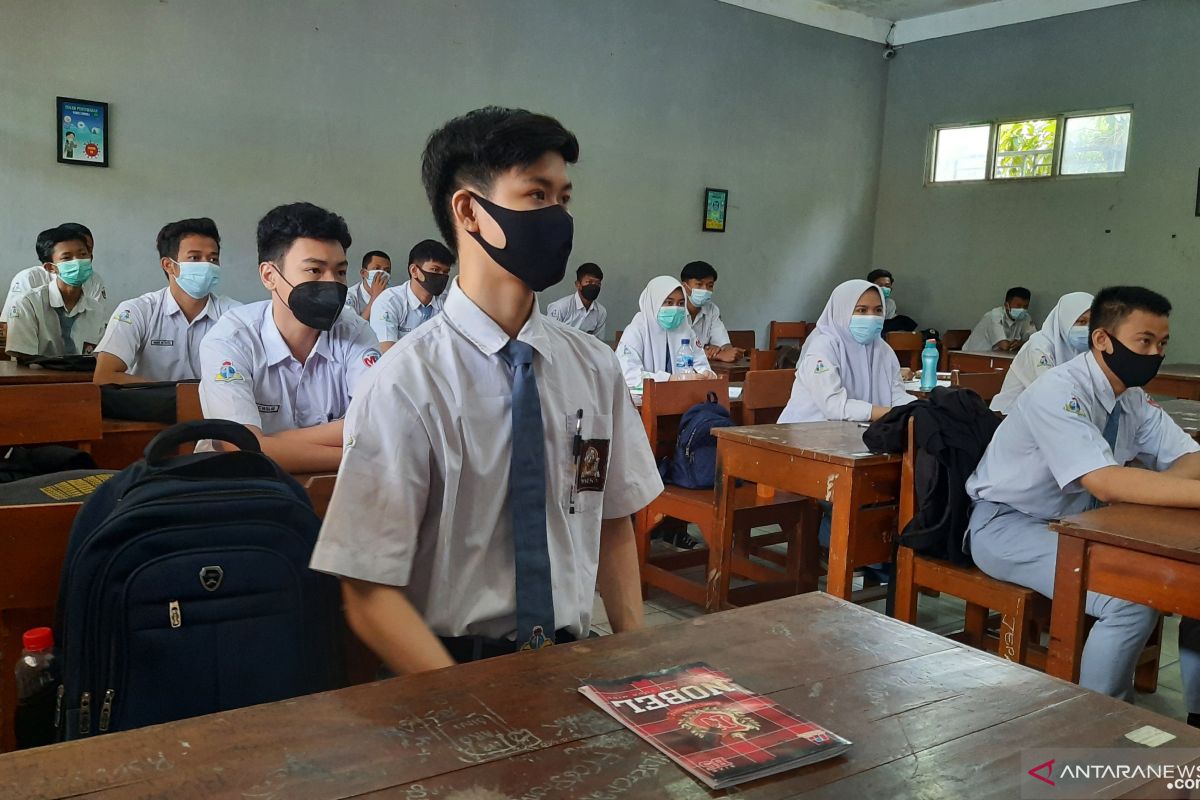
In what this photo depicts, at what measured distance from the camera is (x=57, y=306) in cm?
477

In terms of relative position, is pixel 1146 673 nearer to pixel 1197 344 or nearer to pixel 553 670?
pixel 553 670

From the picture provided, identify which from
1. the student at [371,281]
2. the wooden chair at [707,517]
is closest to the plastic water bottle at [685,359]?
the wooden chair at [707,517]

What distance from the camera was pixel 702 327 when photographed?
6512mm

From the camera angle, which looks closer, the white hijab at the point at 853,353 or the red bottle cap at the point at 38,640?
the red bottle cap at the point at 38,640

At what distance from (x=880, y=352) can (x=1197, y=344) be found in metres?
5.13

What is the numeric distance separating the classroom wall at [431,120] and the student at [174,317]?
125 cm

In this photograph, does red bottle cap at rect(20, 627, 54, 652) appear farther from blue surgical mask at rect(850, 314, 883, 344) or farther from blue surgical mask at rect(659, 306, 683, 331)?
blue surgical mask at rect(659, 306, 683, 331)

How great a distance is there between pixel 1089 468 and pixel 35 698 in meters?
2.23

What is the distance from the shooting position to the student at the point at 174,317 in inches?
139

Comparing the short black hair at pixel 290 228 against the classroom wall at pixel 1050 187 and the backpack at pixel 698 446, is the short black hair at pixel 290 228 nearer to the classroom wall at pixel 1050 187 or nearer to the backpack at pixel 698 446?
the backpack at pixel 698 446

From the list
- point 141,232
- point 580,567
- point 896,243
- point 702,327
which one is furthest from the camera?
point 896,243

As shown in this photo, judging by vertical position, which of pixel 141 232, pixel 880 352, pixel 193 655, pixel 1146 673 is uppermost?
pixel 141 232

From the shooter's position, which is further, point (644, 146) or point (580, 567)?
point (644, 146)

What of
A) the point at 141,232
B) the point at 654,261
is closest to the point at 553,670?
the point at 141,232
